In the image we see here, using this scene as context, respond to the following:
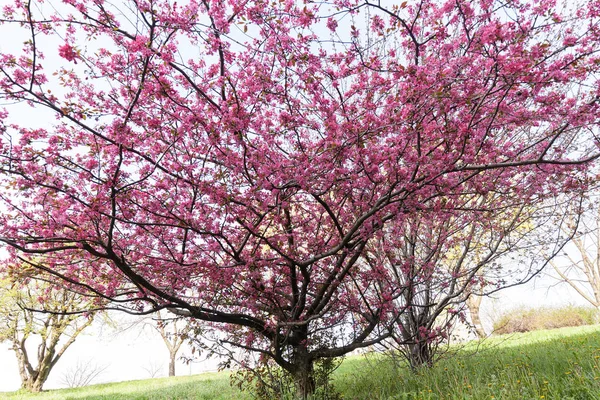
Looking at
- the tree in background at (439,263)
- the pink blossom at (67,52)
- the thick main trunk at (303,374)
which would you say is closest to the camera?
the pink blossom at (67,52)

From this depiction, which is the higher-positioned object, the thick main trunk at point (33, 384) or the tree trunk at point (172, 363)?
the thick main trunk at point (33, 384)

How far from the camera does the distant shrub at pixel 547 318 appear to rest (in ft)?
56.2

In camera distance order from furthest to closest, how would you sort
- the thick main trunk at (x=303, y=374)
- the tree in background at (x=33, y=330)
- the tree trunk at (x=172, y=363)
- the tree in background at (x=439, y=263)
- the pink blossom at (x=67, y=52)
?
the tree trunk at (x=172, y=363)
the tree in background at (x=33, y=330)
the tree in background at (x=439, y=263)
the thick main trunk at (x=303, y=374)
the pink blossom at (x=67, y=52)

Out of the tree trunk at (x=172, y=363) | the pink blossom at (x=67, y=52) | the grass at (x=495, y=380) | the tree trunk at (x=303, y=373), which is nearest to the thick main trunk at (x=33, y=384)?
the tree trunk at (x=172, y=363)

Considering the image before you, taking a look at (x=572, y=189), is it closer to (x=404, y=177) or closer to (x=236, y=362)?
(x=404, y=177)

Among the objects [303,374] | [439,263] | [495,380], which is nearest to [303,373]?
[303,374]

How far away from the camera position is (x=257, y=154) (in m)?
4.07

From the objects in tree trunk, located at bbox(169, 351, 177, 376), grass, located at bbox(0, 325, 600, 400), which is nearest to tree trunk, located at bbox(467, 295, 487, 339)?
grass, located at bbox(0, 325, 600, 400)

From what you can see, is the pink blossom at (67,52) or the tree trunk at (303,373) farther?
the tree trunk at (303,373)

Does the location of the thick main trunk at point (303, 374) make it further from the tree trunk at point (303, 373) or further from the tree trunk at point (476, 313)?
the tree trunk at point (476, 313)

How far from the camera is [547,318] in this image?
59.1 feet

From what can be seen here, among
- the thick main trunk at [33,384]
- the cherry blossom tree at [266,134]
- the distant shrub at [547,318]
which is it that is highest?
the cherry blossom tree at [266,134]

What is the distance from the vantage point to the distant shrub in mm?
17141

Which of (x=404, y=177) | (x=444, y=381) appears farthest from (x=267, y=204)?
(x=444, y=381)
